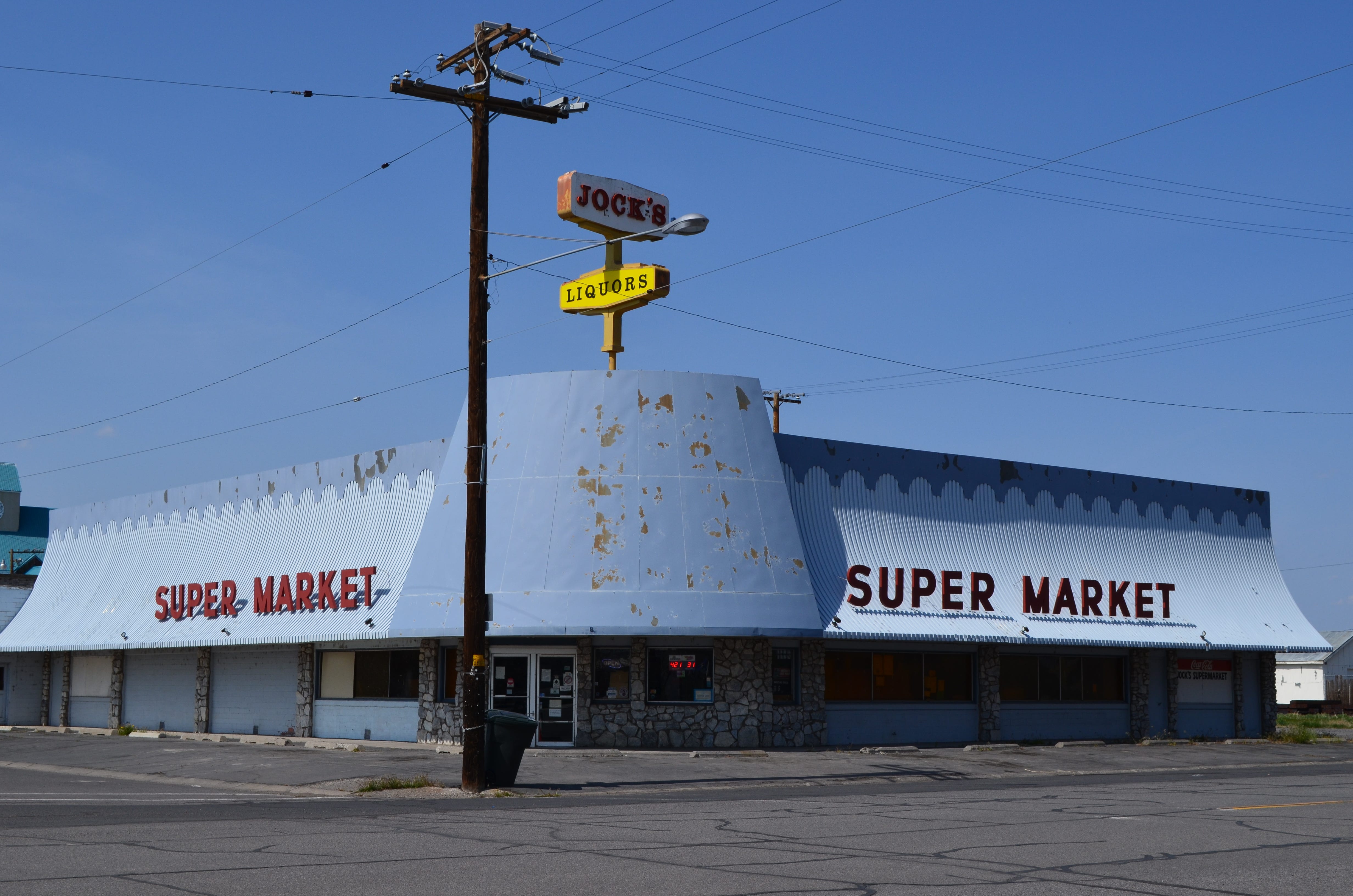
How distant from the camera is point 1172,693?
35.2 m

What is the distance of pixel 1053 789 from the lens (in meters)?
20.8

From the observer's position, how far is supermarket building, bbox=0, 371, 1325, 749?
27.5 meters

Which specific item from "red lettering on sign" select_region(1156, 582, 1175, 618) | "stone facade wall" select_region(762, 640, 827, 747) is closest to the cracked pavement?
"stone facade wall" select_region(762, 640, 827, 747)

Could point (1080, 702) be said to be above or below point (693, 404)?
below

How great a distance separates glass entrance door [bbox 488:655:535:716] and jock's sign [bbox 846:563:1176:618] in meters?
7.12

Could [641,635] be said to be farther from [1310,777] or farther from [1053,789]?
[1310,777]

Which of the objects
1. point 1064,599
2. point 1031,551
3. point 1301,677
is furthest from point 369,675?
point 1301,677

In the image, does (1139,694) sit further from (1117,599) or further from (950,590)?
(950,590)

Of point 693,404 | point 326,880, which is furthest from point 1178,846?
point 693,404

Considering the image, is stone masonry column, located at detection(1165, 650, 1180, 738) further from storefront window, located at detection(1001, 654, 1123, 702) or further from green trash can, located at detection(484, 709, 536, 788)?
green trash can, located at detection(484, 709, 536, 788)

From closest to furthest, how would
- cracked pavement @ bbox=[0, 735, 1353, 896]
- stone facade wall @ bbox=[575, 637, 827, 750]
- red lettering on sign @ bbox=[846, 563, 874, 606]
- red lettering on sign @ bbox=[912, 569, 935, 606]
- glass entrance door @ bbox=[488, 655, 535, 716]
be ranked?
1. cracked pavement @ bbox=[0, 735, 1353, 896]
2. stone facade wall @ bbox=[575, 637, 827, 750]
3. glass entrance door @ bbox=[488, 655, 535, 716]
4. red lettering on sign @ bbox=[846, 563, 874, 606]
5. red lettering on sign @ bbox=[912, 569, 935, 606]

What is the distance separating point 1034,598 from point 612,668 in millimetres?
10858

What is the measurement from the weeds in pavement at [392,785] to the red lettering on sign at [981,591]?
48.8 feet

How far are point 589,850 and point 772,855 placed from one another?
1.67m
